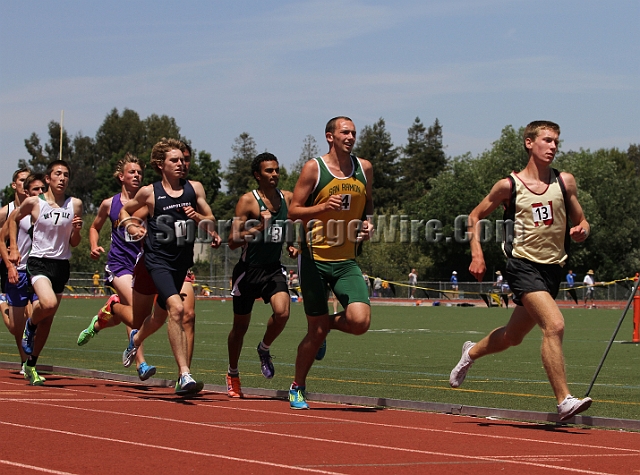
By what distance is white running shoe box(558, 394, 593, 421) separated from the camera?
822 centimetres

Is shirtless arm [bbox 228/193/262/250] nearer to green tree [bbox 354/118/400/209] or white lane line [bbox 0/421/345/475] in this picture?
white lane line [bbox 0/421/345/475]

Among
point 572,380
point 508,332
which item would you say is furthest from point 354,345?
point 508,332

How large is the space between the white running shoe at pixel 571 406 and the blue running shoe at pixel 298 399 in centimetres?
236

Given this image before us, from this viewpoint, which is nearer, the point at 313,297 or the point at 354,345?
the point at 313,297

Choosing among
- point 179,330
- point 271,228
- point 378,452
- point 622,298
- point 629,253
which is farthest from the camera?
point 629,253

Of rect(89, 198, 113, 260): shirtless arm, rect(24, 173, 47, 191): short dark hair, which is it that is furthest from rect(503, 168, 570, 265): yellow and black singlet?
rect(24, 173, 47, 191): short dark hair

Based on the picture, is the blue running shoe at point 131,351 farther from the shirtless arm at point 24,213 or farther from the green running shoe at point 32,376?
the shirtless arm at point 24,213

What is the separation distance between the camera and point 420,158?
130m

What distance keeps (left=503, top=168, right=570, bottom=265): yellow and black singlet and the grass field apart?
5.17ft

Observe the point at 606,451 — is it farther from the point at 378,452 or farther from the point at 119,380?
the point at 119,380

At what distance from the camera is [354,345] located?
20422mm

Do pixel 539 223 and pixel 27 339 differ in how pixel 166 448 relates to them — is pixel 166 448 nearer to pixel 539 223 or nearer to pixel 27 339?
pixel 539 223

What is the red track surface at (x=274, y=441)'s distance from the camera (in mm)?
6305

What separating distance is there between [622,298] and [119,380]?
54.3 metres
